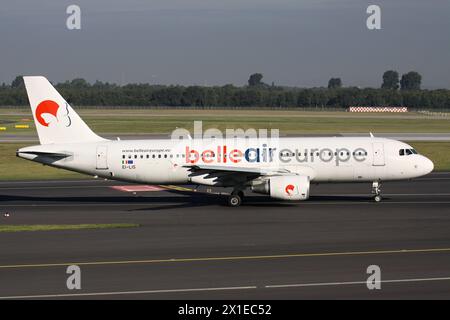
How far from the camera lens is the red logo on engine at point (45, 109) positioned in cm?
4306

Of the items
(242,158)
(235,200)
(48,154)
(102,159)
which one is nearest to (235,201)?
(235,200)

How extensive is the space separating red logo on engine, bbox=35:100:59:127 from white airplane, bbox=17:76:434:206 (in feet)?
0.19

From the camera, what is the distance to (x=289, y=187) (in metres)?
39.7

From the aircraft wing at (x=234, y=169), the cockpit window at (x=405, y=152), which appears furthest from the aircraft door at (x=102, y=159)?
the cockpit window at (x=405, y=152)

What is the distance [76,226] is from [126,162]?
8.41m

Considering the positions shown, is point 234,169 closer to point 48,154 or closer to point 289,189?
point 289,189

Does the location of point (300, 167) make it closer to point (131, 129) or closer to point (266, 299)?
point (266, 299)

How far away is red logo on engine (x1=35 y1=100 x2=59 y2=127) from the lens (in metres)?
43.1

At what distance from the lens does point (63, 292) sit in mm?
22531

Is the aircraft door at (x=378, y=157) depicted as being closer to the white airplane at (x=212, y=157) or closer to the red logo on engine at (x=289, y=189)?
the white airplane at (x=212, y=157)

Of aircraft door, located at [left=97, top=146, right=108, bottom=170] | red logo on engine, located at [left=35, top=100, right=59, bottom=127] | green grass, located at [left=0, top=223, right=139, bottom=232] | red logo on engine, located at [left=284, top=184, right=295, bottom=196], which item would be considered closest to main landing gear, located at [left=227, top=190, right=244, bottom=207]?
red logo on engine, located at [left=284, top=184, right=295, bottom=196]

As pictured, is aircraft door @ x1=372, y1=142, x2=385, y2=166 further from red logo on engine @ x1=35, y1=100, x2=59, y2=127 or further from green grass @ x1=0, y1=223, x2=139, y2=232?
red logo on engine @ x1=35, y1=100, x2=59, y2=127
